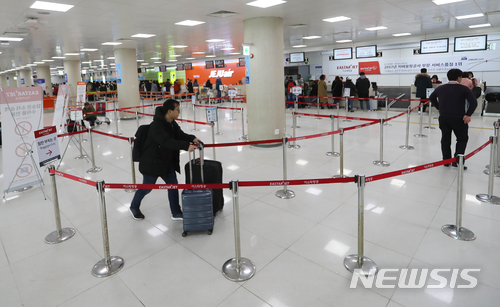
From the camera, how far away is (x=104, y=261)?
334cm

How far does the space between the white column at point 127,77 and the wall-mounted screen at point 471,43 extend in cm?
1318

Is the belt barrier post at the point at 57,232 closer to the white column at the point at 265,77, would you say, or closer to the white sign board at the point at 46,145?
the white sign board at the point at 46,145

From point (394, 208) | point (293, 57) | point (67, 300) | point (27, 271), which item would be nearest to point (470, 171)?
point (394, 208)

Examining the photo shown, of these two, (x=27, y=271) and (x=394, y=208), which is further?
(x=394, y=208)

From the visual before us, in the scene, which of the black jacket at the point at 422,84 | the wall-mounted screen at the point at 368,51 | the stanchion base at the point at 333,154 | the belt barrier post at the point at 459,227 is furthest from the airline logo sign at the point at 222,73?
the belt barrier post at the point at 459,227

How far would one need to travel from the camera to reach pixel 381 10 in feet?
27.5

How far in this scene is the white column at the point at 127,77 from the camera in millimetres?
14127

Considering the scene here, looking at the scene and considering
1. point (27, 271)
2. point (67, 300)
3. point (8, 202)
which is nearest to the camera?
point (67, 300)

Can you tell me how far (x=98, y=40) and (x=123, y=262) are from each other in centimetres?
1092

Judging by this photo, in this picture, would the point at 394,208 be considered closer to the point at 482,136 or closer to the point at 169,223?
the point at 169,223

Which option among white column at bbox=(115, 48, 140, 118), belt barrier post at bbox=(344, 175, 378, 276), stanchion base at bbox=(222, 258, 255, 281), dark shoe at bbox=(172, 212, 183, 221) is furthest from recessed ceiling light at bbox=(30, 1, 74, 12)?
white column at bbox=(115, 48, 140, 118)

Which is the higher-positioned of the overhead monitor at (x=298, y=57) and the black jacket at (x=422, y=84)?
the overhead monitor at (x=298, y=57)

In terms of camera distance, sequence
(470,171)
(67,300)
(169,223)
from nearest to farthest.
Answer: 1. (67,300)
2. (169,223)
3. (470,171)

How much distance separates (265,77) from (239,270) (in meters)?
5.76
